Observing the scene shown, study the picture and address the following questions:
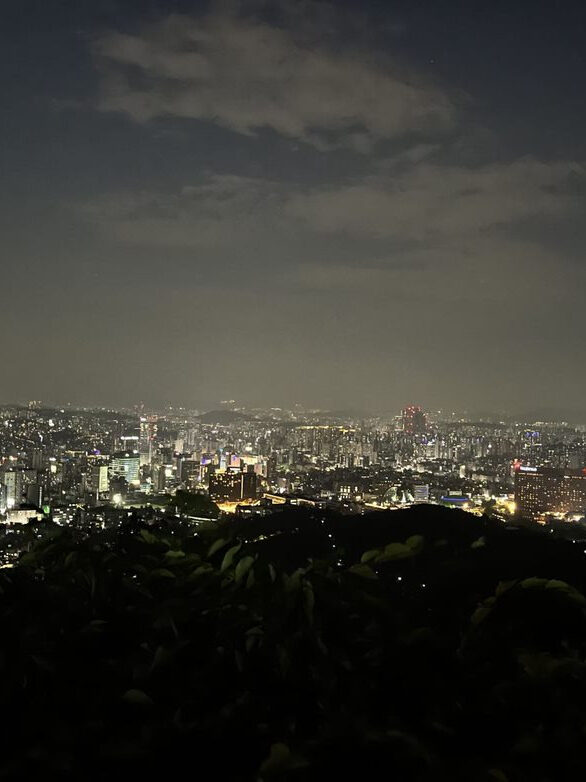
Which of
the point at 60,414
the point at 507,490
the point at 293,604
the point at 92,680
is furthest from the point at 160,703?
the point at 60,414

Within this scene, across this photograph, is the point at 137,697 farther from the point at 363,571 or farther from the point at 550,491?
the point at 550,491

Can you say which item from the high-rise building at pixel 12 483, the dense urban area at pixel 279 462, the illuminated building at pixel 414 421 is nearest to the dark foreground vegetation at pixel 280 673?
the dense urban area at pixel 279 462

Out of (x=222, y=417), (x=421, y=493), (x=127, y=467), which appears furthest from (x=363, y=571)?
(x=222, y=417)

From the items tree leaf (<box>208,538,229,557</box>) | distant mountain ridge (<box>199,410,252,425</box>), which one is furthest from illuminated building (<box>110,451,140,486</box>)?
tree leaf (<box>208,538,229,557</box>)

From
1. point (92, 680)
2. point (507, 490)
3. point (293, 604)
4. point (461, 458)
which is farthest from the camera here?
point (461, 458)

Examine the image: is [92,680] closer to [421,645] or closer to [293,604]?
[293,604]

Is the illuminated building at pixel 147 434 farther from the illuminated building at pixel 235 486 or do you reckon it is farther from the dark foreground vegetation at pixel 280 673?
the dark foreground vegetation at pixel 280 673
